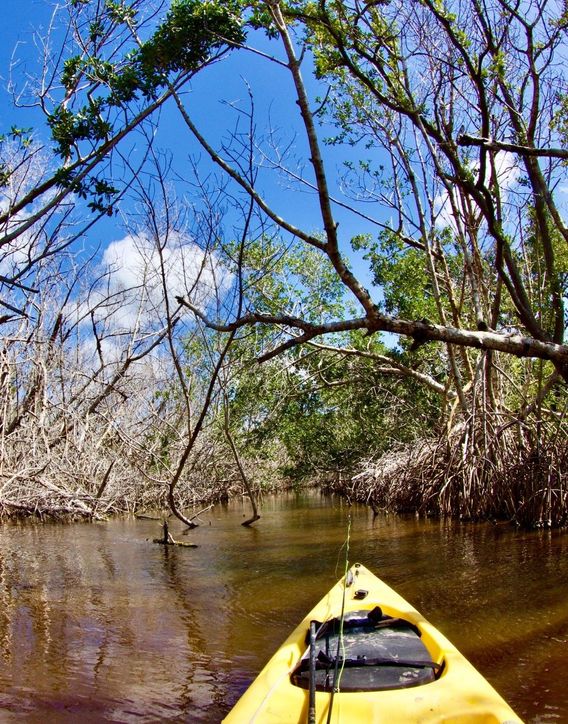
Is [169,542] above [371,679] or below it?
below

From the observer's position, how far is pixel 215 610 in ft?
15.6

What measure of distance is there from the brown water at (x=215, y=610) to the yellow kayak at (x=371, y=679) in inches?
22.6

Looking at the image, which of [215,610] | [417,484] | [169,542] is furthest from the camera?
[417,484]

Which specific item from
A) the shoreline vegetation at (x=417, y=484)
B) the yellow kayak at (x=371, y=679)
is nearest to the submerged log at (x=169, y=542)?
the shoreline vegetation at (x=417, y=484)

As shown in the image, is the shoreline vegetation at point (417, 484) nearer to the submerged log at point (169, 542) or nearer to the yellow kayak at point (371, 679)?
the submerged log at point (169, 542)

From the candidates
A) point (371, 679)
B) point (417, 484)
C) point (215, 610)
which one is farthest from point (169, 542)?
point (371, 679)

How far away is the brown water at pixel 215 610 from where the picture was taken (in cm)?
304

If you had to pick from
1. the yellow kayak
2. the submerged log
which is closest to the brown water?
the submerged log

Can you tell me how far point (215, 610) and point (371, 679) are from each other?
2.70m

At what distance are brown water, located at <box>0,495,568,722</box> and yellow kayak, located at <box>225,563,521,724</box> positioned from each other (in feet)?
1.88

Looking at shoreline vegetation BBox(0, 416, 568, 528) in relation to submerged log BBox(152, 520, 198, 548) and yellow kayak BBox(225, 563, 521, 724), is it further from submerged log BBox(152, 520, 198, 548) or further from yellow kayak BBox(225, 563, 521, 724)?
yellow kayak BBox(225, 563, 521, 724)

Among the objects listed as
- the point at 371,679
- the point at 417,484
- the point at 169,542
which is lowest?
the point at 169,542

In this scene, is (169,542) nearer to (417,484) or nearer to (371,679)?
(417,484)

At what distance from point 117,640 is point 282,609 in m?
1.28
